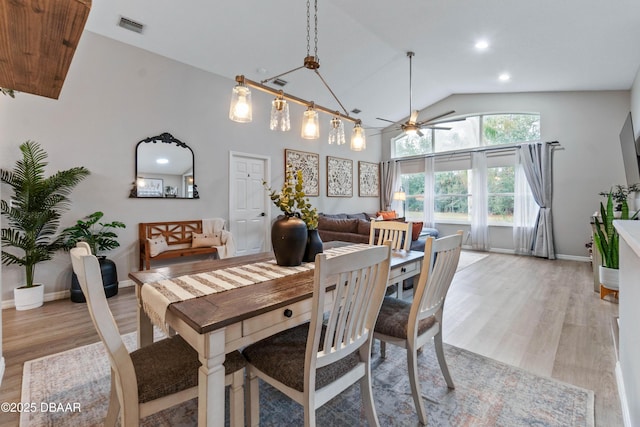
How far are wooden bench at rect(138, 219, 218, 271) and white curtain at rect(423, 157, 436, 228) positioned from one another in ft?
17.1

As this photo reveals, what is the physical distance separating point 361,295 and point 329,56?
176 inches

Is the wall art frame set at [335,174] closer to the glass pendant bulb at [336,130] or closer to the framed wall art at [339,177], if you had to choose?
the framed wall art at [339,177]

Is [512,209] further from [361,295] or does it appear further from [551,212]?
[361,295]

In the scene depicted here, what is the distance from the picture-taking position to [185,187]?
14.2 feet

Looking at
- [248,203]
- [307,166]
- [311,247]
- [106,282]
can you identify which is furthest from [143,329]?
[307,166]

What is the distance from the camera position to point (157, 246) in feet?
12.3

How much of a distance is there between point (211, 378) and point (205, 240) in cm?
345

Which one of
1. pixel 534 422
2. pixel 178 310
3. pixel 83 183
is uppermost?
pixel 83 183

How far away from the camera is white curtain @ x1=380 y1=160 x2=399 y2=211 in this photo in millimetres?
7804

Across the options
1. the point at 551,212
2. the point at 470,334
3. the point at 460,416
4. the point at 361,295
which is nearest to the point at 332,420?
the point at 460,416

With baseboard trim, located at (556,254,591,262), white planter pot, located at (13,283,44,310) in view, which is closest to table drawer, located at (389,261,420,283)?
white planter pot, located at (13,283,44,310)

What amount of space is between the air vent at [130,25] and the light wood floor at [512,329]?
3.23 m

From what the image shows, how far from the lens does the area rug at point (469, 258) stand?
201 inches

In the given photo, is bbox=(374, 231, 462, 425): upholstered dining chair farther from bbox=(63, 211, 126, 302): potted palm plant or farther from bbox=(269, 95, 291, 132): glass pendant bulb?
bbox=(63, 211, 126, 302): potted palm plant
